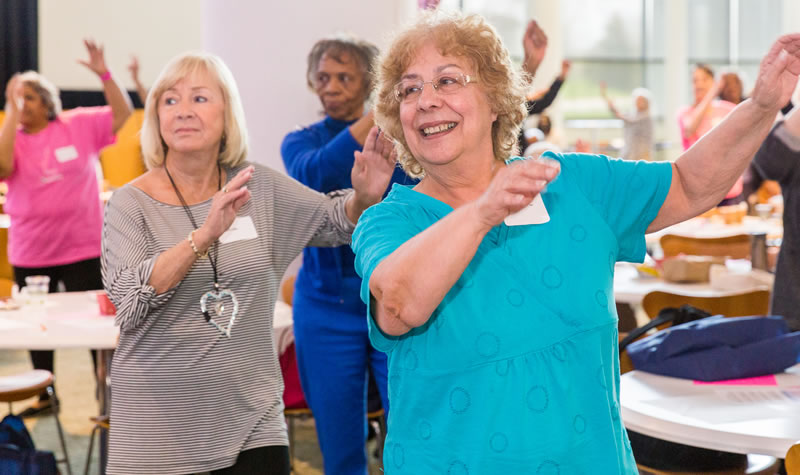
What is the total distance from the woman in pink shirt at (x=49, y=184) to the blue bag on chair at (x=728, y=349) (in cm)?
365

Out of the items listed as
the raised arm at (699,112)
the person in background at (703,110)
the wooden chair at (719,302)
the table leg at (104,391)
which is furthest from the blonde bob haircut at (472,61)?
the raised arm at (699,112)

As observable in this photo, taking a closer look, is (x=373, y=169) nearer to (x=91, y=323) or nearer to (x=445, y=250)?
(x=445, y=250)

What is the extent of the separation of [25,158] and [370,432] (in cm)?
260

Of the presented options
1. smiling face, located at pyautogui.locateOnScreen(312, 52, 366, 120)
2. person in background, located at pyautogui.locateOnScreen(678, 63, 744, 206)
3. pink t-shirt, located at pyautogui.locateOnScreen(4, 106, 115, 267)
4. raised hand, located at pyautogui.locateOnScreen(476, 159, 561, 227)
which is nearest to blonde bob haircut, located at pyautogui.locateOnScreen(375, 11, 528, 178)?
raised hand, located at pyautogui.locateOnScreen(476, 159, 561, 227)

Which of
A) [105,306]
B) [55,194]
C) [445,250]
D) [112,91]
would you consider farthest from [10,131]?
[445,250]

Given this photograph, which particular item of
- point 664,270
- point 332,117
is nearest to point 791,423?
point 332,117

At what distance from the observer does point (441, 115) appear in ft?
5.16

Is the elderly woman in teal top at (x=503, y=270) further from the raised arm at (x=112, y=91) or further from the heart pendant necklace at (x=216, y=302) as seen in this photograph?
the raised arm at (x=112, y=91)

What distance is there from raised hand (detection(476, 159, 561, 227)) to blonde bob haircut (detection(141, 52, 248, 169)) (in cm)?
140

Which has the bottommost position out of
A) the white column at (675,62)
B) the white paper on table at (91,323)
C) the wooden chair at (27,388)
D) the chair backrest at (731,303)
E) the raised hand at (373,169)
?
the wooden chair at (27,388)

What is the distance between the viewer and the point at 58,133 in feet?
16.8

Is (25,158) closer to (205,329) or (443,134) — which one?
(205,329)

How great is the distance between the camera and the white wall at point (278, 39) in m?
3.89

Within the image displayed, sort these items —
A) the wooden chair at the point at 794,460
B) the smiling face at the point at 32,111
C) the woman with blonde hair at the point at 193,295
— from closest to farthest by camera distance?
the wooden chair at the point at 794,460, the woman with blonde hair at the point at 193,295, the smiling face at the point at 32,111
